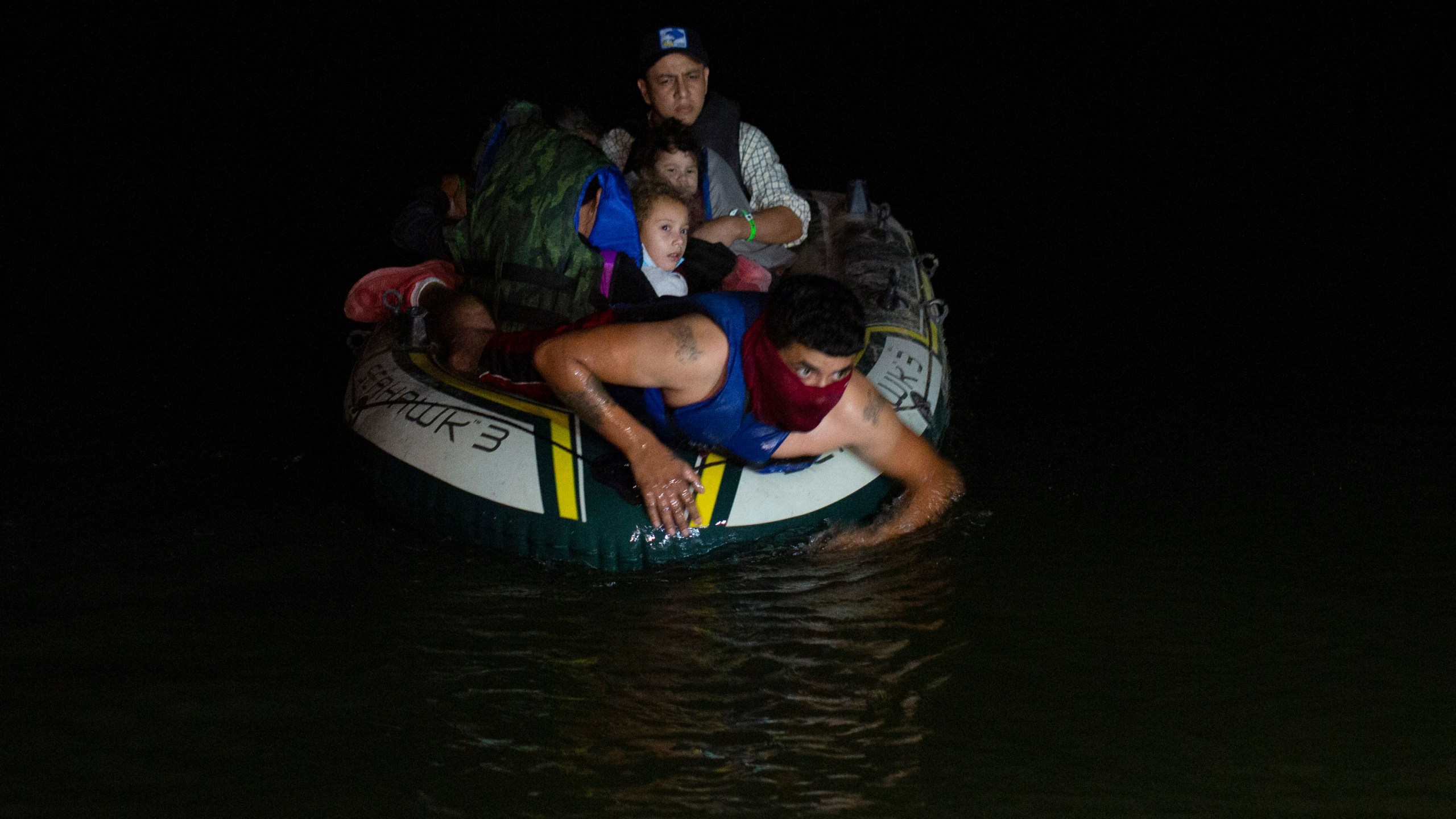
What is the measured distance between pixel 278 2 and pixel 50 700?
17.5 metres

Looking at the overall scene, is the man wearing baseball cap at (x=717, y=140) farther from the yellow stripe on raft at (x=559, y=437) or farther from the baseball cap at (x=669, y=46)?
the yellow stripe on raft at (x=559, y=437)

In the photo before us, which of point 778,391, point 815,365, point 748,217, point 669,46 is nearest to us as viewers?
point 815,365

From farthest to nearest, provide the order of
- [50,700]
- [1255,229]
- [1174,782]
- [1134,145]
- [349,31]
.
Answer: [349,31]
[1134,145]
[1255,229]
[50,700]
[1174,782]

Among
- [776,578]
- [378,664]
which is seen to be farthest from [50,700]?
[776,578]

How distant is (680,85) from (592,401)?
2272 millimetres

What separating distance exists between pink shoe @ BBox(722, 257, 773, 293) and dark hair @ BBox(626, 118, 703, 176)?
43 cm

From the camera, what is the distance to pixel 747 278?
5332 millimetres

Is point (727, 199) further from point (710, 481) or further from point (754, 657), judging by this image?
point (754, 657)

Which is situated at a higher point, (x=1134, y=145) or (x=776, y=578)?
(x=1134, y=145)

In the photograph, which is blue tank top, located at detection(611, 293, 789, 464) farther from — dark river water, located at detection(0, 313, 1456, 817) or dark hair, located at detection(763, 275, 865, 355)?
dark river water, located at detection(0, 313, 1456, 817)

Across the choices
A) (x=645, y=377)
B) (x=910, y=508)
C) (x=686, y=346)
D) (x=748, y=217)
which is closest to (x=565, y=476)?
(x=645, y=377)

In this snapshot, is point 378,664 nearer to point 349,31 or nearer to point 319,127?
point 319,127

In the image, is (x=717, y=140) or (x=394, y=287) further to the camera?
(x=717, y=140)

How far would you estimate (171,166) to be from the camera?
45.9 feet
